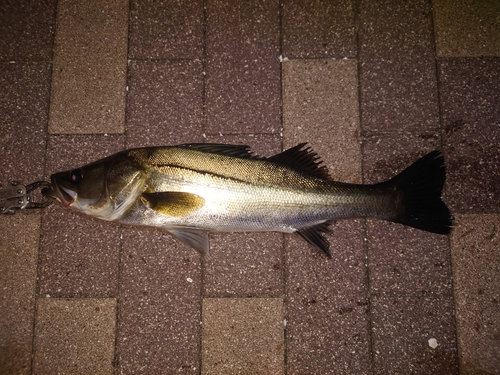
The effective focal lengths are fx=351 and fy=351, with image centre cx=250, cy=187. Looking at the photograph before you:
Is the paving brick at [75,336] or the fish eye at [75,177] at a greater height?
the fish eye at [75,177]

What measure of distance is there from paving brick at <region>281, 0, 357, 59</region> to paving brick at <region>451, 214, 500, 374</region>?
2.13 m

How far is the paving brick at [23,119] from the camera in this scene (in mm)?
3523

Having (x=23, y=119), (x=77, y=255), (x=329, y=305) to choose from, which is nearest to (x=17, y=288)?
(x=77, y=255)

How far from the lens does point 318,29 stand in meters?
3.69

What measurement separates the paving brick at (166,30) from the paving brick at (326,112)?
1.03m

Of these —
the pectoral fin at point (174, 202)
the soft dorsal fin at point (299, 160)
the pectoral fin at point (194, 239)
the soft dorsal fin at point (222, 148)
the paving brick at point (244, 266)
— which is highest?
the soft dorsal fin at point (222, 148)

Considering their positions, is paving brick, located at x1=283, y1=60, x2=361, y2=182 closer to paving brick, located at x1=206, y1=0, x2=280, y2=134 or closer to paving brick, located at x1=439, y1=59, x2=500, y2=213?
paving brick, located at x1=206, y1=0, x2=280, y2=134

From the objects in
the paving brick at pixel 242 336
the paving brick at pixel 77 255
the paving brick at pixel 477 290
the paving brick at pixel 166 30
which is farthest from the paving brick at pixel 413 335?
the paving brick at pixel 166 30

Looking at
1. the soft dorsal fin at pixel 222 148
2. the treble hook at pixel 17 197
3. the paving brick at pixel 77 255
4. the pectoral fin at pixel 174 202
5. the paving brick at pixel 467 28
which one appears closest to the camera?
the pectoral fin at pixel 174 202

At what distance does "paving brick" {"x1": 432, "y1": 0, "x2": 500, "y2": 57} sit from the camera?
11.9ft

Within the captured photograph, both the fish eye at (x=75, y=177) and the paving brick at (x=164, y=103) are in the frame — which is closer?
the fish eye at (x=75, y=177)

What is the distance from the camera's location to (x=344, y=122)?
3545mm

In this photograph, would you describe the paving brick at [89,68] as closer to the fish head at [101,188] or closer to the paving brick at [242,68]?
the fish head at [101,188]

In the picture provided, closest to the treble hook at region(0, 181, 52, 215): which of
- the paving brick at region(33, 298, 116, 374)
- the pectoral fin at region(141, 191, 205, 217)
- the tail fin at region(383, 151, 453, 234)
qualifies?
the paving brick at region(33, 298, 116, 374)
